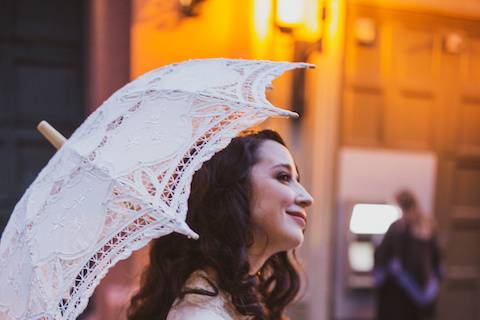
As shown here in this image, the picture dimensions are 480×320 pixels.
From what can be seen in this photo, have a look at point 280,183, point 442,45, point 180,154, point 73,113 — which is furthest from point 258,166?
point 442,45

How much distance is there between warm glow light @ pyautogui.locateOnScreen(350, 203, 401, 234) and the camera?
200 inches

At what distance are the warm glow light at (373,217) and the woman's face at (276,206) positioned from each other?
334 cm

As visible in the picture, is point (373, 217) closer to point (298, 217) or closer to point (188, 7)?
point (188, 7)

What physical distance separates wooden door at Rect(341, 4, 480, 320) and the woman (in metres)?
→ 3.51

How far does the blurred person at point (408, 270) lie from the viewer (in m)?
4.73

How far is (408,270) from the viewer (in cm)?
472

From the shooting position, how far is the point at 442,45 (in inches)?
221

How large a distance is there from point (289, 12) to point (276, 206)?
3.07m

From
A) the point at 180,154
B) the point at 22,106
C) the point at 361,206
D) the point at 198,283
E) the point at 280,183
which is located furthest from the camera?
the point at 361,206

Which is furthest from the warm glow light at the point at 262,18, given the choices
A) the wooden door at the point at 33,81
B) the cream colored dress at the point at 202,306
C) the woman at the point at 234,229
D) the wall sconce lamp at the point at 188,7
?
the cream colored dress at the point at 202,306

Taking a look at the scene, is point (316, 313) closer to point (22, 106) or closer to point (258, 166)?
point (22, 106)

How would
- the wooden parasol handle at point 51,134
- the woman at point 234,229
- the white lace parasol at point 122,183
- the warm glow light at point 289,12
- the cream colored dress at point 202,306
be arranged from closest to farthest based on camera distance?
1. the white lace parasol at point 122,183
2. the cream colored dress at point 202,306
3. the woman at point 234,229
4. the wooden parasol handle at point 51,134
5. the warm glow light at point 289,12

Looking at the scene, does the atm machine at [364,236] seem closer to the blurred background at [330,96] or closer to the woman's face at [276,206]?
the blurred background at [330,96]

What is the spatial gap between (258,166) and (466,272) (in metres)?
4.61
